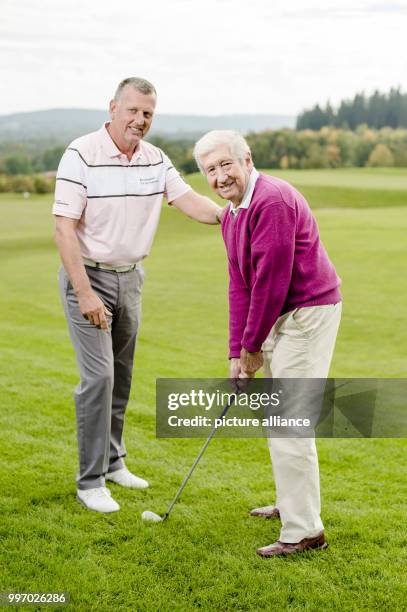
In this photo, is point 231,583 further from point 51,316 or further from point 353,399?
Answer: point 51,316

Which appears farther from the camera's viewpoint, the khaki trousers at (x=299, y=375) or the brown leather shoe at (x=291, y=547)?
the brown leather shoe at (x=291, y=547)

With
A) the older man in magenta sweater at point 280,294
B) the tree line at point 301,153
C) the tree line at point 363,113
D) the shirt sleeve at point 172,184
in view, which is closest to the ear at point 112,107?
the shirt sleeve at point 172,184

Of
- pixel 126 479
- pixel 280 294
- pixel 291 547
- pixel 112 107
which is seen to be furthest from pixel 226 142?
pixel 126 479

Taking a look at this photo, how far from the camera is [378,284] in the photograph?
11.1 m

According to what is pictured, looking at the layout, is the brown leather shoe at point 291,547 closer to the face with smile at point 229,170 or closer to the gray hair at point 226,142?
the face with smile at point 229,170

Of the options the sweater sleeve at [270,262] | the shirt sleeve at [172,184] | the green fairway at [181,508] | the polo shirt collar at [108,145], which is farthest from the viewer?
the shirt sleeve at [172,184]

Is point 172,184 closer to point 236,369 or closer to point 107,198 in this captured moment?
point 107,198

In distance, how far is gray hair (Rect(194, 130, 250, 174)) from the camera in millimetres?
2988

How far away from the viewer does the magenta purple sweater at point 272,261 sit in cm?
285

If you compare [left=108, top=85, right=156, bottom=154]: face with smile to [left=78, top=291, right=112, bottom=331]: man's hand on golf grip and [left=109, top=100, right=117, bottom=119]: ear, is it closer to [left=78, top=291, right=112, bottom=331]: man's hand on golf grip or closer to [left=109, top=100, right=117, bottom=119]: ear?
[left=109, top=100, right=117, bottom=119]: ear

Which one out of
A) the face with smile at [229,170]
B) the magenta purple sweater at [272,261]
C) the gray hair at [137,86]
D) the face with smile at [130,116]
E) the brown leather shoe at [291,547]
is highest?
the gray hair at [137,86]

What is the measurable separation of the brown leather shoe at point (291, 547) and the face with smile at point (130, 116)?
192 centimetres

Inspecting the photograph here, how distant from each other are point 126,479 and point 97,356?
76 cm

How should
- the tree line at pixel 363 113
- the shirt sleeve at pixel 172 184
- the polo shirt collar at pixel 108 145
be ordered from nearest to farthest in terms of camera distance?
the polo shirt collar at pixel 108 145
the shirt sleeve at pixel 172 184
the tree line at pixel 363 113
